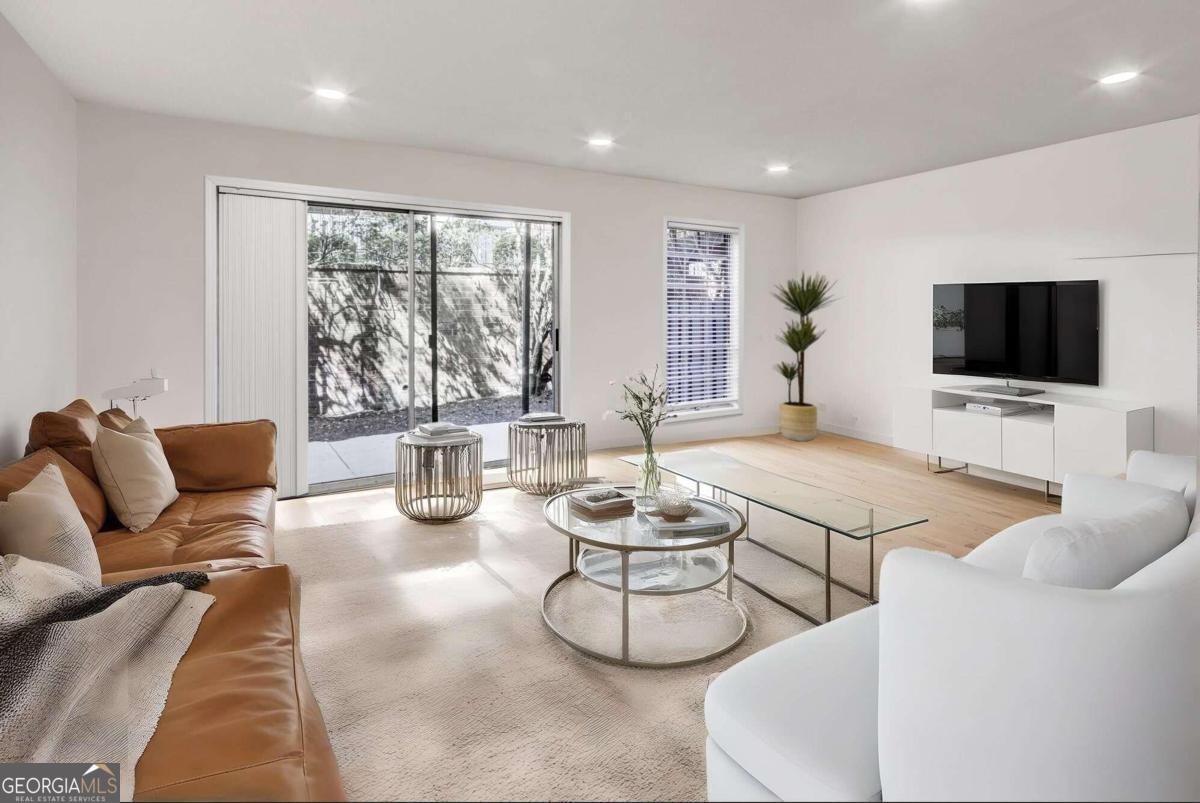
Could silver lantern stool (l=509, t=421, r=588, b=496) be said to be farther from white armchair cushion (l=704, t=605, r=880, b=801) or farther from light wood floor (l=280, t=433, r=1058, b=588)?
white armchair cushion (l=704, t=605, r=880, b=801)

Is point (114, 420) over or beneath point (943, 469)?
over

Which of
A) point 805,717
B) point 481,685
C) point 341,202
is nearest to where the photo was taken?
point 805,717

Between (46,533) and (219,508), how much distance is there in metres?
0.96

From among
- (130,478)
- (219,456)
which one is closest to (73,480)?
(130,478)

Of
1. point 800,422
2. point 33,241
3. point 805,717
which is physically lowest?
point 805,717

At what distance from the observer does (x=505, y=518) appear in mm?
4105

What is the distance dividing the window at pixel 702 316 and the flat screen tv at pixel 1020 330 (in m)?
1.95

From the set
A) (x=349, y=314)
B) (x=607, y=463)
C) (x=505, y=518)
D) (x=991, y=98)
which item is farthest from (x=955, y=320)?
(x=349, y=314)

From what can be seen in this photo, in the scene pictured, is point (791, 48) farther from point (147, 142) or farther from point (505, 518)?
point (147, 142)

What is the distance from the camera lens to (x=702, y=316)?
22.5 ft

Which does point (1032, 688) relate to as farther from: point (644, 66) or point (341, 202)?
point (341, 202)

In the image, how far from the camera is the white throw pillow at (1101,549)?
1.34 m

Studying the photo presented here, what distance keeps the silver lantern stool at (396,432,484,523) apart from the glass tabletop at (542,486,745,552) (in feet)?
4.11

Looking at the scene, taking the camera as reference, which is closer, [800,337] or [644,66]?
[644,66]
